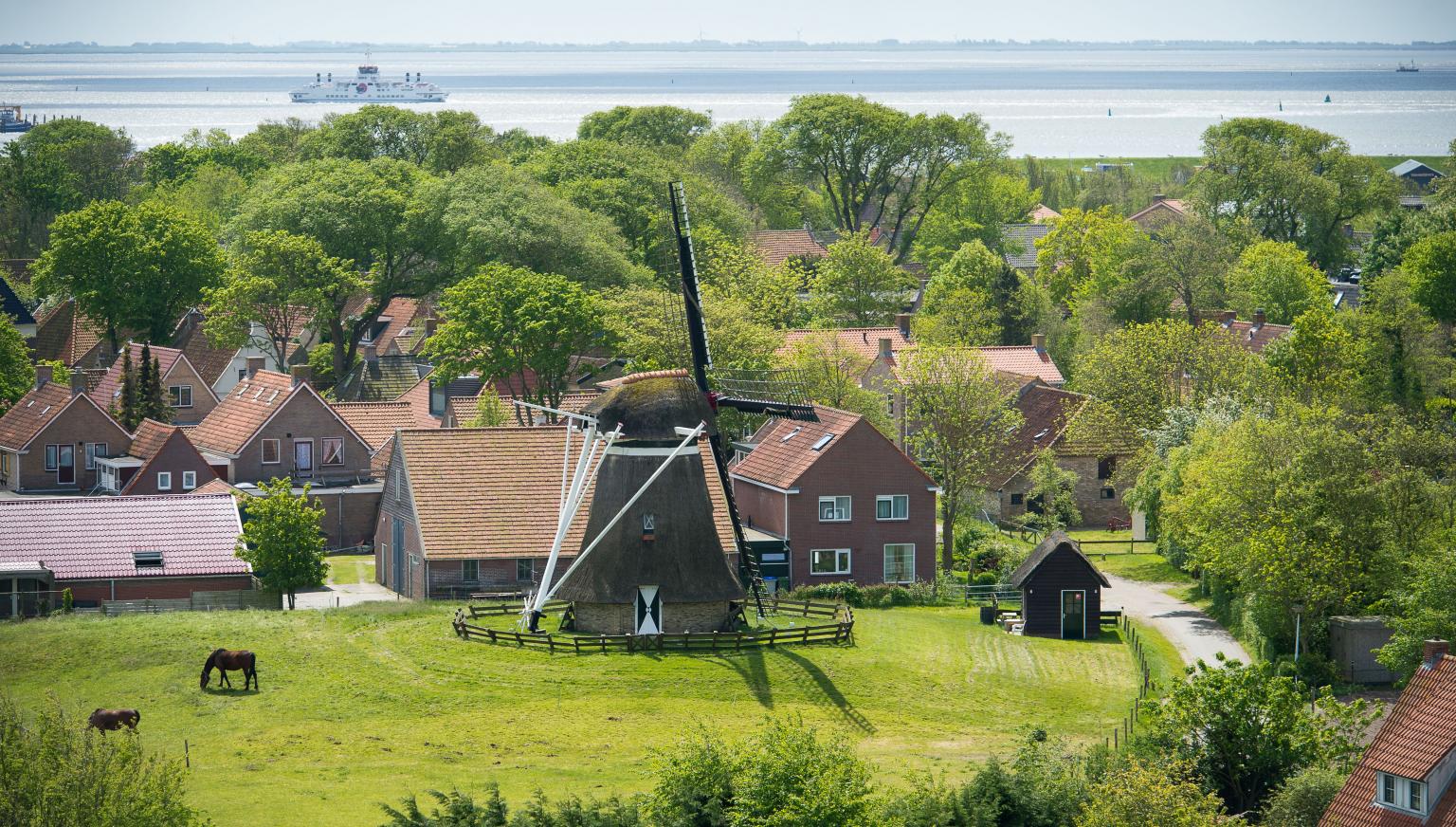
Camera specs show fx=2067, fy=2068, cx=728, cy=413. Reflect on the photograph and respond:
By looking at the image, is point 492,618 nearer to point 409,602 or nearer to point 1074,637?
point 409,602

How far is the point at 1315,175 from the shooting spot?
139 m

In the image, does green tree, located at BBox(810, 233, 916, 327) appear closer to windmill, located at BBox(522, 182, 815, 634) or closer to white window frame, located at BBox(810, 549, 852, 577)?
A: white window frame, located at BBox(810, 549, 852, 577)

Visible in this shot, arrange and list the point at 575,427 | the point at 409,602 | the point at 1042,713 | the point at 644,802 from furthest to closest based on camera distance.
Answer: the point at 409,602, the point at 575,427, the point at 1042,713, the point at 644,802

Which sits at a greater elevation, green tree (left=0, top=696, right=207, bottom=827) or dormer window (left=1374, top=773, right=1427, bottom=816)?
green tree (left=0, top=696, right=207, bottom=827)

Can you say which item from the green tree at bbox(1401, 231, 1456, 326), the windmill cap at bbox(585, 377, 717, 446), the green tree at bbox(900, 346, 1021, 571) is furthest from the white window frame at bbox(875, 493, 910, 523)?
the green tree at bbox(1401, 231, 1456, 326)

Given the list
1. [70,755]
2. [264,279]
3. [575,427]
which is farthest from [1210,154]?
[70,755]

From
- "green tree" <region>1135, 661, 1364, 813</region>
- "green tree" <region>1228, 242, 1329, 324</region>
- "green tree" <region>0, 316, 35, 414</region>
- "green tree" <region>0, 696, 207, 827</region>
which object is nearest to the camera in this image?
"green tree" <region>0, 696, 207, 827</region>

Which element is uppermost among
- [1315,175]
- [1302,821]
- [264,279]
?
[1315,175]

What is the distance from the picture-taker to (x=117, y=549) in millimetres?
65500

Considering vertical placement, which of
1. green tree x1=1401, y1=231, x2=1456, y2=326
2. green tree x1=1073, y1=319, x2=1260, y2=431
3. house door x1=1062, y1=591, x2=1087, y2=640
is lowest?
house door x1=1062, y1=591, x2=1087, y2=640

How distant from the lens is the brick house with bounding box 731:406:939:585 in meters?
72.5

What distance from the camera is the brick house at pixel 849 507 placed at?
238 feet

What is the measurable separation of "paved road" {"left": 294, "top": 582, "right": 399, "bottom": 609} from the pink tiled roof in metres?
2.85

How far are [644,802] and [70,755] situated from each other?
11.5 m
